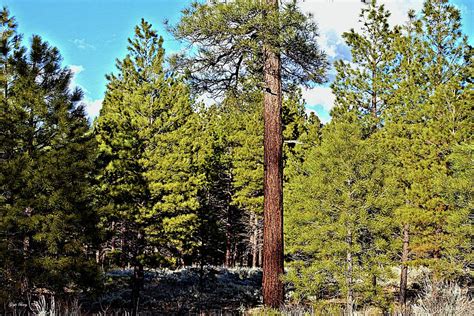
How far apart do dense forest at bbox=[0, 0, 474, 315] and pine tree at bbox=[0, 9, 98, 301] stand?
0.03 metres

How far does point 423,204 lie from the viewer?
13305mm

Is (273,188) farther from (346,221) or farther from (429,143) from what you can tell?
(429,143)

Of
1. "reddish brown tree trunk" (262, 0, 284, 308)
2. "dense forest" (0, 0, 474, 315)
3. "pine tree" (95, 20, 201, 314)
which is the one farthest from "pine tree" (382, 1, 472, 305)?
"pine tree" (95, 20, 201, 314)

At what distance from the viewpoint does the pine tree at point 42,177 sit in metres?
8.33

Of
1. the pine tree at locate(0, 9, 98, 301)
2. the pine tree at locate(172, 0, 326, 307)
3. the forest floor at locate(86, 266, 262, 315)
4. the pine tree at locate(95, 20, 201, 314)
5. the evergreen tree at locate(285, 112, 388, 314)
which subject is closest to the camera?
the pine tree at locate(172, 0, 326, 307)

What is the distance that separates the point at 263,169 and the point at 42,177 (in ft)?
24.6

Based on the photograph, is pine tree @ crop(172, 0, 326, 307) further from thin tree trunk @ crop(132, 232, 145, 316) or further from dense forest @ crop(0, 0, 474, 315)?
thin tree trunk @ crop(132, 232, 145, 316)

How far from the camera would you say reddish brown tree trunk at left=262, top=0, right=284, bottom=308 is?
7.89m

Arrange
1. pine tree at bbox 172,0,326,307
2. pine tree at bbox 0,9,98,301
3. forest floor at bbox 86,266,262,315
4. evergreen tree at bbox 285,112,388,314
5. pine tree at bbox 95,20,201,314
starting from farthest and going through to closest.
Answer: forest floor at bbox 86,266,262,315, pine tree at bbox 95,20,201,314, evergreen tree at bbox 285,112,388,314, pine tree at bbox 0,9,98,301, pine tree at bbox 172,0,326,307

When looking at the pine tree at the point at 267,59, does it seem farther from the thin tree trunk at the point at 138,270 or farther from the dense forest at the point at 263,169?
the thin tree trunk at the point at 138,270

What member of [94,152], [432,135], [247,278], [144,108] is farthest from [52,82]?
[247,278]

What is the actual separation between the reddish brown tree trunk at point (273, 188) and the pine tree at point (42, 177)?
150 inches

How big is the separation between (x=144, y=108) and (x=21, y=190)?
7.12 m

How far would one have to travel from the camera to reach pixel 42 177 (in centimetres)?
854
